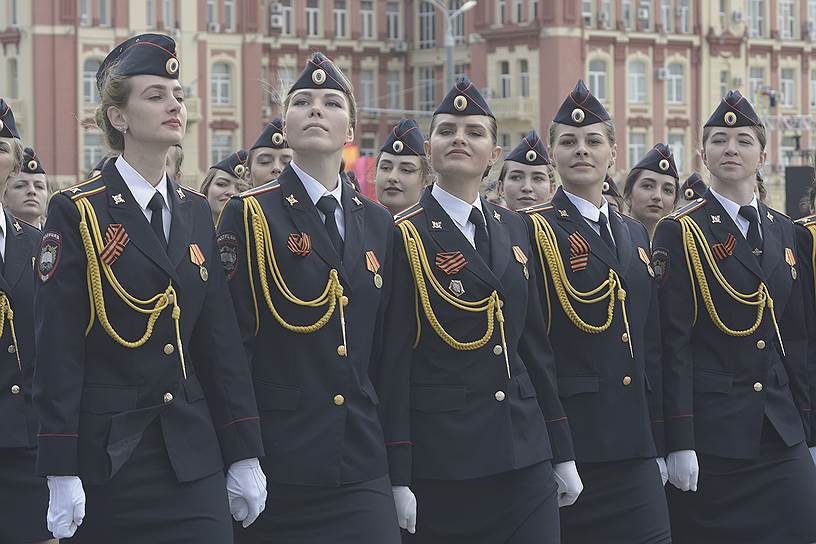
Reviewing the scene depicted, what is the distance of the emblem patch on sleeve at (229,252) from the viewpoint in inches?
285

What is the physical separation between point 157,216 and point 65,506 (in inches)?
45.2

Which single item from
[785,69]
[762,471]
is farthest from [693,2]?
[762,471]

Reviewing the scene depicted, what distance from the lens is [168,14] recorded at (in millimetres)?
65125

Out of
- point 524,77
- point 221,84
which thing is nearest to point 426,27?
point 524,77

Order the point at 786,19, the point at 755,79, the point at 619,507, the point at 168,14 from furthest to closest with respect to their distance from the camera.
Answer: the point at 786,19 → the point at 755,79 → the point at 168,14 → the point at 619,507

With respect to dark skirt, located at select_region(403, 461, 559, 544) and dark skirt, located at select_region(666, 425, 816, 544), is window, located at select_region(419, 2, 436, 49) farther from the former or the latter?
dark skirt, located at select_region(403, 461, 559, 544)

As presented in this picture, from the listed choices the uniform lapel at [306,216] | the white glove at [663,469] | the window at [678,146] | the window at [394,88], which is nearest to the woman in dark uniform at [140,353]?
the uniform lapel at [306,216]

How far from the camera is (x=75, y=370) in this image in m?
6.47

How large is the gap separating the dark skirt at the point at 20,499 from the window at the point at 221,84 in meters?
58.8

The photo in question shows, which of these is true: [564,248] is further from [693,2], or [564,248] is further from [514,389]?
[693,2]

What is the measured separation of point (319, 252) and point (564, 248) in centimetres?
161

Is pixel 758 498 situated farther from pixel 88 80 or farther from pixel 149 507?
pixel 88 80

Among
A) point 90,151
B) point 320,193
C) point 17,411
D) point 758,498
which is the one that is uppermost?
point 90,151

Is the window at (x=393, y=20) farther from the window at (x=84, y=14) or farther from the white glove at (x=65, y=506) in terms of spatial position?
the white glove at (x=65, y=506)
